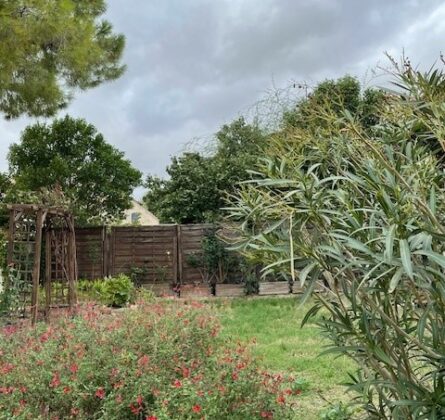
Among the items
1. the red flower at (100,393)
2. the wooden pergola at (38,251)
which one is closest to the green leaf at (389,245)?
the red flower at (100,393)

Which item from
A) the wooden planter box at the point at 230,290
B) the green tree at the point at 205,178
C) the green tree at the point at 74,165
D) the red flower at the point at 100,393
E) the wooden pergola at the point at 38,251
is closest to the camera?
the red flower at the point at 100,393

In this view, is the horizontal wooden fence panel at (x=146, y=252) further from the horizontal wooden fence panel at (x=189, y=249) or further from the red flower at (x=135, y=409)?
the red flower at (x=135, y=409)

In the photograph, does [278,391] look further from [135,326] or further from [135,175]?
[135,175]

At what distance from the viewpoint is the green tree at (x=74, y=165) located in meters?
11.2

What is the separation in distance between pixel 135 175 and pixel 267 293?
449cm

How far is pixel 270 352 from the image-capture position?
515cm

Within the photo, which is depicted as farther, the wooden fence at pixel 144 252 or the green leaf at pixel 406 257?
the wooden fence at pixel 144 252

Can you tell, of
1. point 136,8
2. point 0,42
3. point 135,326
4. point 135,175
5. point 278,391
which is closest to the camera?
point 278,391

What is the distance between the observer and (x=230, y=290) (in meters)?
10.5

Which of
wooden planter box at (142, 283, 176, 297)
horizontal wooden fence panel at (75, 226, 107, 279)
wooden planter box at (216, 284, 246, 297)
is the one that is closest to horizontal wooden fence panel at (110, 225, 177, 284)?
wooden planter box at (142, 283, 176, 297)

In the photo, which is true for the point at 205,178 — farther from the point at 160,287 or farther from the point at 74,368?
the point at 74,368

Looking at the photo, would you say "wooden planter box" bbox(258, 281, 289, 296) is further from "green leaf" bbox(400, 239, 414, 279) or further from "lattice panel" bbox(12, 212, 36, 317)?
"green leaf" bbox(400, 239, 414, 279)

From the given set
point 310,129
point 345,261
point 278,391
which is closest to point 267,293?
point 278,391

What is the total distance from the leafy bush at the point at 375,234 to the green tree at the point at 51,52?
6.31 meters
